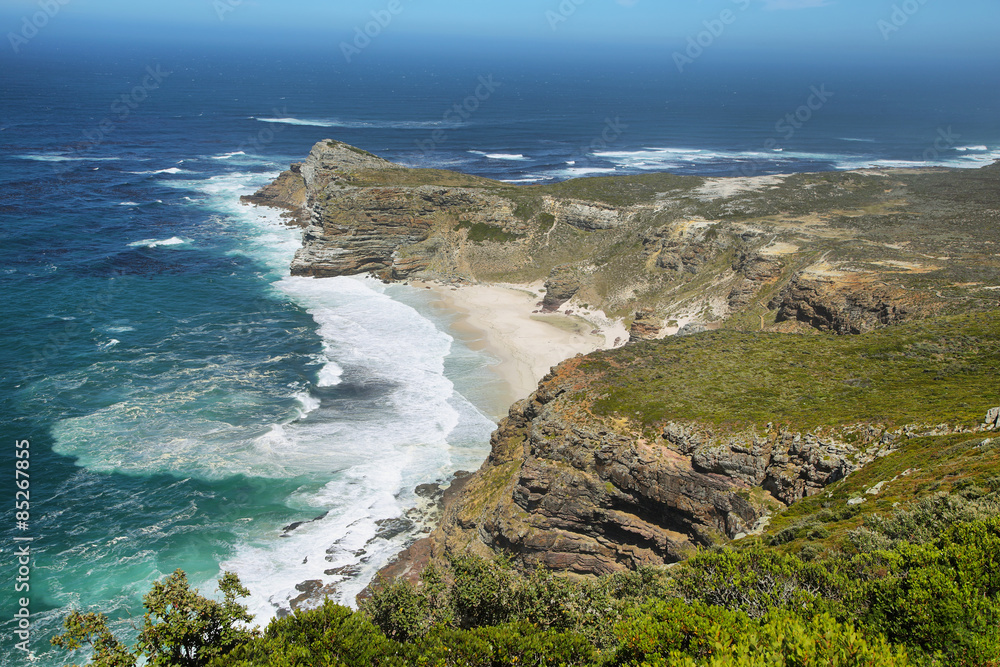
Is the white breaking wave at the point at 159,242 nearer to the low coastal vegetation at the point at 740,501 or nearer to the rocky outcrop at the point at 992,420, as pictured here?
the low coastal vegetation at the point at 740,501

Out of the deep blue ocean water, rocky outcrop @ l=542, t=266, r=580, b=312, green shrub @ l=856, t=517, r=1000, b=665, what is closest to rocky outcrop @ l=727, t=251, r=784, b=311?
rocky outcrop @ l=542, t=266, r=580, b=312

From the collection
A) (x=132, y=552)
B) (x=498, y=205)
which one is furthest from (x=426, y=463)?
(x=498, y=205)

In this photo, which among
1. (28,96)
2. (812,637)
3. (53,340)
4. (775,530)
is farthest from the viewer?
(28,96)

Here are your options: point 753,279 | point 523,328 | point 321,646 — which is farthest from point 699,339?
point 321,646

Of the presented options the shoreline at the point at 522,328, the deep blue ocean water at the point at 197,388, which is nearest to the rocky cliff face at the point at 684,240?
the shoreline at the point at 522,328

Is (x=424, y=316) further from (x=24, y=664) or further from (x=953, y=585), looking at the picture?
(x=953, y=585)

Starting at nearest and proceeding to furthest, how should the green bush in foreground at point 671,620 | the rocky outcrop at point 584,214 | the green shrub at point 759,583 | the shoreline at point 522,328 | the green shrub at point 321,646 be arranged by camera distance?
the green bush in foreground at point 671,620, the green shrub at point 321,646, the green shrub at point 759,583, the shoreline at point 522,328, the rocky outcrop at point 584,214
